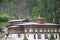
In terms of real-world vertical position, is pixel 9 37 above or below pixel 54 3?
below

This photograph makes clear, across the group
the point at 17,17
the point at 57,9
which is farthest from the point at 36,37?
the point at 17,17

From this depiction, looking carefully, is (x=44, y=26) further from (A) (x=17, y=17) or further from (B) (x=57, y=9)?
(A) (x=17, y=17)

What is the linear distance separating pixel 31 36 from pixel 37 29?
171 mm

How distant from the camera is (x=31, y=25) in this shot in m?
3.97

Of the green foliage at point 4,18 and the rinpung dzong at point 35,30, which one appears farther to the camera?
the green foliage at point 4,18

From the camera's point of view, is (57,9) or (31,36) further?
(57,9)

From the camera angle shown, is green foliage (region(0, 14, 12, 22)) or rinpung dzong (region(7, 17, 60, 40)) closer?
rinpung dzong (region(7, 17, 60, 40))

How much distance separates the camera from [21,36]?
13.0 ft

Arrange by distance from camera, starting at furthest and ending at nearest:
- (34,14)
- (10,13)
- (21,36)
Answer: (10,13)
(34,14)
(21,36)

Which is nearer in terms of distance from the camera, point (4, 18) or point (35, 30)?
point (35, 30)

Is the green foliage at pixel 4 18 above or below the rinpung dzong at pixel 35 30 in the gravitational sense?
above

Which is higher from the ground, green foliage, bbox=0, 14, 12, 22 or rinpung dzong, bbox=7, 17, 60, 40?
green foliage, bbox=0, 14, 12, 22

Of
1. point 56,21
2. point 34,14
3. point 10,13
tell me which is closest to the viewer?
point 56,21

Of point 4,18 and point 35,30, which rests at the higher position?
point 4,18
